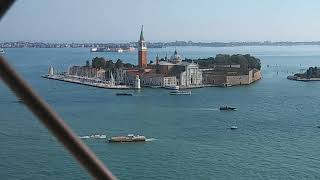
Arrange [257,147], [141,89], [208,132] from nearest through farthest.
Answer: [257,147], [208,132], [141,89]

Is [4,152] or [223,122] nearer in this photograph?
[4,152]

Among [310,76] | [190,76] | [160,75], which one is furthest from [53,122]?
[310,76]

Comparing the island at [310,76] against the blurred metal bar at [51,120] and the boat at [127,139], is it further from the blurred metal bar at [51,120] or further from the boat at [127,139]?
the blurred metal bar at [51,120]

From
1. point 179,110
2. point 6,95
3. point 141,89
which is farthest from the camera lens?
point 141,89

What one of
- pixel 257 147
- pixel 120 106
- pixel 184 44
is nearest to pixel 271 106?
pixel 120 106

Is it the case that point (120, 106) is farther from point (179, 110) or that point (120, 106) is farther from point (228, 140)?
point (228, 140)

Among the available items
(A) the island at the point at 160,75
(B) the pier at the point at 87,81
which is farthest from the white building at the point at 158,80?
(B) the pier at the point at 87,81

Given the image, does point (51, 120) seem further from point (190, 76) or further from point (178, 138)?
point (190, 76)
